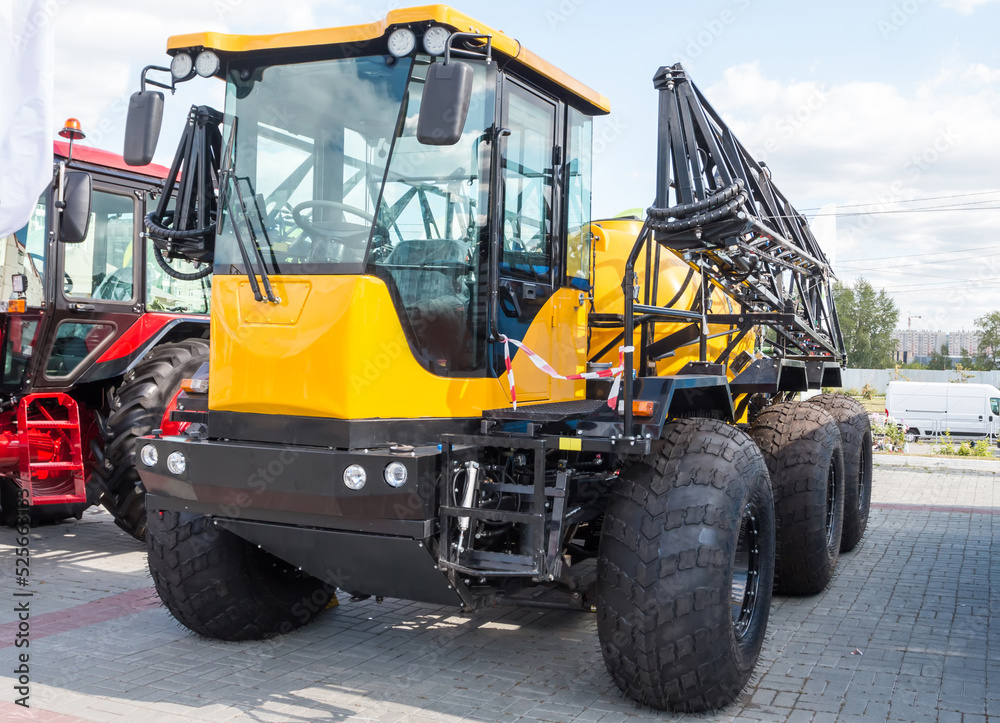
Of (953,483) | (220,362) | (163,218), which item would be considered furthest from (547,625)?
(953,483)

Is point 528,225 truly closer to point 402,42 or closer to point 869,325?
point 402,42

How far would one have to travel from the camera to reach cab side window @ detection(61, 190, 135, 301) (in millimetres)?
7195

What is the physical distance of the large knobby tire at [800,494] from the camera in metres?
6.33

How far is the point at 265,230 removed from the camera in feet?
13.6

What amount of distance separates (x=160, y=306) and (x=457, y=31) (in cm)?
503

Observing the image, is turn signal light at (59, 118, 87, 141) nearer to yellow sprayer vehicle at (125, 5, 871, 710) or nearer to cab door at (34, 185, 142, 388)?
cab door at (34, 185, 142, 388)

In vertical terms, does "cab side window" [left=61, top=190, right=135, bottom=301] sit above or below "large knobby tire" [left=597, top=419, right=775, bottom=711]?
above

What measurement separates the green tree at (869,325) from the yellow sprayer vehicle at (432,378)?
214 feet

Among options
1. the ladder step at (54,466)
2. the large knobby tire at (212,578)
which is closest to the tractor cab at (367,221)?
the large knobby tire at (212,578)

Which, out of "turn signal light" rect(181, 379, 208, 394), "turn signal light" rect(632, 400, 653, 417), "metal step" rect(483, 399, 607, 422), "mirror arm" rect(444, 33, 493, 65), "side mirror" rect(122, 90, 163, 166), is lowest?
"metal step" rect(483, 399, 607, 422)

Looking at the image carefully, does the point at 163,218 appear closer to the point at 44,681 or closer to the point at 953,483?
the point at 44,681

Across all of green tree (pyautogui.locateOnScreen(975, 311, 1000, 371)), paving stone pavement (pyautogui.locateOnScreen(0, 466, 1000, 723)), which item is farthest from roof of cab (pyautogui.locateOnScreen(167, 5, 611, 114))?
green tree (pyautogui.locateOnScreen(975, 311, 1000, 371))

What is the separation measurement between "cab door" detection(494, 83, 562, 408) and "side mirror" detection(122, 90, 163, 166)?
172 cm

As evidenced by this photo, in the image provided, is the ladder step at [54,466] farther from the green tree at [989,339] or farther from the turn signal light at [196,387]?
the green tree at [989,339]
